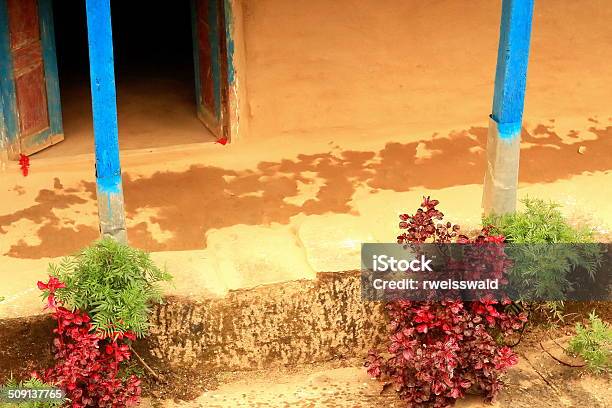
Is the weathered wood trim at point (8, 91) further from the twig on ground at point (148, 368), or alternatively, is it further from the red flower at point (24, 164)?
the twig on ground at point (148, 368)

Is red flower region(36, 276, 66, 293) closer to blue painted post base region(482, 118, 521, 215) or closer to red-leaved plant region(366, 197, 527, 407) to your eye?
red-leaved plant region(366, 197, 527, 407)

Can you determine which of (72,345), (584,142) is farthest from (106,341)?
(584,142)

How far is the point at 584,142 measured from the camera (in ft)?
24.1

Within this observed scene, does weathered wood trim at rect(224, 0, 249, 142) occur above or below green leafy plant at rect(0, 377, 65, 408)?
above

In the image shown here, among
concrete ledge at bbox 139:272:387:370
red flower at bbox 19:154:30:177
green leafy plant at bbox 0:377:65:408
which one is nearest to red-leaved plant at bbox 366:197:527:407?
concrete ledge at bbox 139:272:387:370

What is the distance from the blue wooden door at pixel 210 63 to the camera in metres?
7.10

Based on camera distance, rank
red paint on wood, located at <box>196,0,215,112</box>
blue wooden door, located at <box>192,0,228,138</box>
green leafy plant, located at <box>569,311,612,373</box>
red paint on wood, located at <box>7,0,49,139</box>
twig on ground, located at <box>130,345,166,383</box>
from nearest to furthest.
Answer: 1. twig on ground, located at <box>130,345,166,383</box>
2. green leafy plant, located at <box>569,311,612,373</box>
3. red paint on wood, located at <box>7,0,49,139</box>
4. blue wooden door, located at <box>192,0,228,138</box>
5. red paint on wood, located at <box>196,0,215,112</box>

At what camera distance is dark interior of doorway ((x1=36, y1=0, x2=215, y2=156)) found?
755 centimetres

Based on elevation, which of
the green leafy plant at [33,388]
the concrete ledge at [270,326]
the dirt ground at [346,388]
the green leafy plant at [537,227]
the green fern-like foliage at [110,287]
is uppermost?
the green leafy plant at [537,227]

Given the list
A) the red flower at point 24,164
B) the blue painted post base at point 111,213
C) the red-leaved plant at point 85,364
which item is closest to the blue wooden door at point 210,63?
the red flower at point 24,164

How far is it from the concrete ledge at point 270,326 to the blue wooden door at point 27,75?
7.19 ft

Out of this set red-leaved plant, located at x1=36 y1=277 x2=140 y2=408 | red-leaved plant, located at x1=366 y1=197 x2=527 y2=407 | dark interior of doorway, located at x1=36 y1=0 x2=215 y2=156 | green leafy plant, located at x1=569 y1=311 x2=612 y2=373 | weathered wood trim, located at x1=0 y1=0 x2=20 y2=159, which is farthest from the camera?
dark interior of doorway, located at x1=36 y1=0 x2=215 y2=156

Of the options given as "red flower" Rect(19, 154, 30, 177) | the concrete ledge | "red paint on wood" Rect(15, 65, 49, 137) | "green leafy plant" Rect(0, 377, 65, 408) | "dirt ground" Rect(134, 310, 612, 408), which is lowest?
"dirt ground" Rect(134, 310, 612, 408)

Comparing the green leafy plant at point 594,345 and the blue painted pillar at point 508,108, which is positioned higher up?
the blue painted pillar at point 508,108
